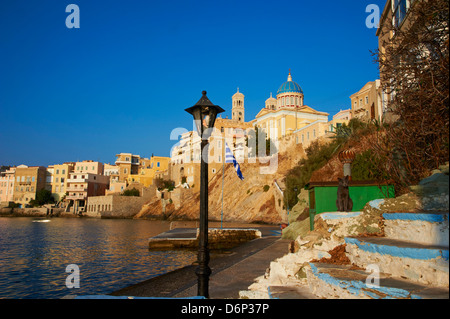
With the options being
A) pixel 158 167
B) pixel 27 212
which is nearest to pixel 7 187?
pixel 27 212

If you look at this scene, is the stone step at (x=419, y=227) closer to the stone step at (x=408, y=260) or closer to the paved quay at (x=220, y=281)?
the stone step at (x=408, y=260)

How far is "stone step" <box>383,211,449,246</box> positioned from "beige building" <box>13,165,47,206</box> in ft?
312

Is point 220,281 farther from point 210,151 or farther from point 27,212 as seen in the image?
point 27,212

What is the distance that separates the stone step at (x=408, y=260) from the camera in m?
3.49

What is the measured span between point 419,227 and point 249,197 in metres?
51.9

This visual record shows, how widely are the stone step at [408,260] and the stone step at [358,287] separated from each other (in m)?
0.12

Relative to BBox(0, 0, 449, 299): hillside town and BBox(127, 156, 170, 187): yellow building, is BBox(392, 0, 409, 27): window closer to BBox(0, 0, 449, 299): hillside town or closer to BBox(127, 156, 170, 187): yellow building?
BBox(0, 0, 449, 299): hillside town

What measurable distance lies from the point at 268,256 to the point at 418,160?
7.47m

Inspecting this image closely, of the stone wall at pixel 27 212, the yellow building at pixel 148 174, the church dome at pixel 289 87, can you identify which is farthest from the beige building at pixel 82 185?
the church dome at pixel 289 87

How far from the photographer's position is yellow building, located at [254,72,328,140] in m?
60.4

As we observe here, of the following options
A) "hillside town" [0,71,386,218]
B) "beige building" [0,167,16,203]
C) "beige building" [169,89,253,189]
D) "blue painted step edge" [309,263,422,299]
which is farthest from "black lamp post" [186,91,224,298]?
"beige building" [0,167,16,203]
